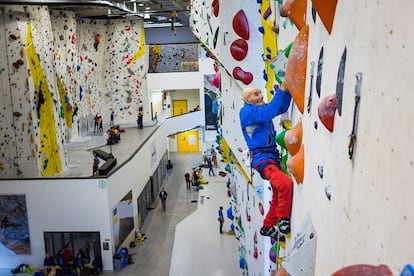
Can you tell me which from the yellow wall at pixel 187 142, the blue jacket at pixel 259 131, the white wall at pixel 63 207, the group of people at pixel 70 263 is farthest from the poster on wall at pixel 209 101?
the blue jacket at pixel 259 131

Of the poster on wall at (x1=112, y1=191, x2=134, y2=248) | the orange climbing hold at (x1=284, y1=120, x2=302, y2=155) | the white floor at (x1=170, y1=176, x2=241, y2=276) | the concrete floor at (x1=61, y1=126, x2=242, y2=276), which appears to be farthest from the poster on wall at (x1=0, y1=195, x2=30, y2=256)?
the orange climbing hold at (x1=284, y1=120, x2=302, y2=155)

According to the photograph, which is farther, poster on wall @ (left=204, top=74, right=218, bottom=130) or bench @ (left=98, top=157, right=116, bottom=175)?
poster on wall @ (left=204, top=74, right=218, bottom=130)

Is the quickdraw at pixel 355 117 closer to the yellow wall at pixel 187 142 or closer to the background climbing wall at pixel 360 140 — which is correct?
the background climbing wall at pixel 360 140

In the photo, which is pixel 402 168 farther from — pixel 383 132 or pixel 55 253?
pixel 55 253

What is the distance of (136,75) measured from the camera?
20172mm

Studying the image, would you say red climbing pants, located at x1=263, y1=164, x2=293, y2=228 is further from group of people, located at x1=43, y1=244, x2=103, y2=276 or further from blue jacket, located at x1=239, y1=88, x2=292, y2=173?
group of people, located at x1=43, y1=244, x2=103, y2=276

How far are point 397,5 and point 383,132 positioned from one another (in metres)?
0.39

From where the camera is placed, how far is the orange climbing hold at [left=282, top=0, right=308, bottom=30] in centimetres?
294

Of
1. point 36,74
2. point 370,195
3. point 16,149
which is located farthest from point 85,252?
point 370,195

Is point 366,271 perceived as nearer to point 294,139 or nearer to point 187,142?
point 294,139

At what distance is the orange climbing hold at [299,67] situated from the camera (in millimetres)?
2869

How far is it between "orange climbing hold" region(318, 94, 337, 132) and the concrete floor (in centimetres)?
964

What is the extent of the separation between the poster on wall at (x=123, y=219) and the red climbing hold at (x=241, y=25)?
7398 mm

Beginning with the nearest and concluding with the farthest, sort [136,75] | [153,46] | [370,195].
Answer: [370,195] < [136,75] < [153,46]
